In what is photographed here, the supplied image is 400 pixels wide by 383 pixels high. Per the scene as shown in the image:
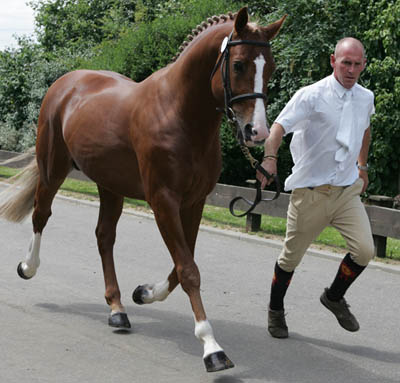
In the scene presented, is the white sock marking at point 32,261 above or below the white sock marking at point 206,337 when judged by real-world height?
below

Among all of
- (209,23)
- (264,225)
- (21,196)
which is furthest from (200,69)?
(264,225)

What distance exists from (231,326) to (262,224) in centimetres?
501

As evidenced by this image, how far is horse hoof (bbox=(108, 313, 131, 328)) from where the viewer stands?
5320mm

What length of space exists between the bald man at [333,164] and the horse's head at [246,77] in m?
0.41

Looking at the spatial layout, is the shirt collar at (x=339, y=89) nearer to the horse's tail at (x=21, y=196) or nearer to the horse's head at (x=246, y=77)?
the horse's head at (x=246, y=77)

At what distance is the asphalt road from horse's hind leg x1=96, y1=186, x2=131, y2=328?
22 centimetres

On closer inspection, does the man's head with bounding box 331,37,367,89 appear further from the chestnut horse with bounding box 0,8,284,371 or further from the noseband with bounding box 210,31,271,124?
the noseband with bounding box 210,31,271,124

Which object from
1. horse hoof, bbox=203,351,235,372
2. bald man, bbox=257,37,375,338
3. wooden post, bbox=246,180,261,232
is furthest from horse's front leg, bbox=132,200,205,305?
wooden post, bbox=246,180,261,232

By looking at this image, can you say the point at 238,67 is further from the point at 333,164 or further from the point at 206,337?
the point at 206,337

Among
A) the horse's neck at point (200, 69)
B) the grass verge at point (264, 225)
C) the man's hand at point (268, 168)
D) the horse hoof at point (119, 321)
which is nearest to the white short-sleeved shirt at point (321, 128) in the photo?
the man's hand at point (268, 168)

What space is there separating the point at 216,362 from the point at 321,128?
1.66m

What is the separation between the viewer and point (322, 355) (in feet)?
15.9

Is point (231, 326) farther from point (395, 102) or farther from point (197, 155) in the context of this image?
point (395, 102)

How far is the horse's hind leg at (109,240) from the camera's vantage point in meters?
5.56
